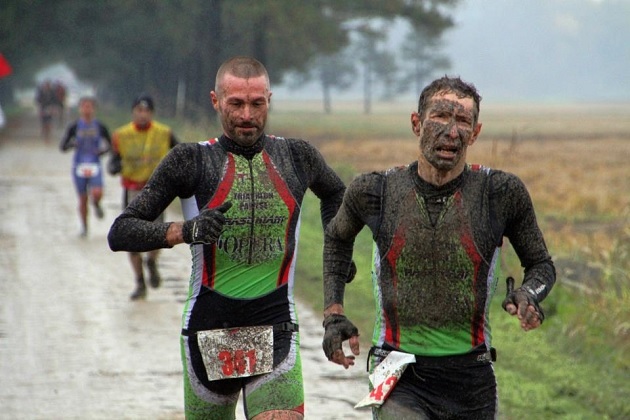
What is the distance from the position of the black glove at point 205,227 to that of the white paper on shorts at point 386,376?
831 mm

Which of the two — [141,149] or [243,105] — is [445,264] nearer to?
[243,105]

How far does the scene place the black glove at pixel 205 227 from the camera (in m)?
4.75

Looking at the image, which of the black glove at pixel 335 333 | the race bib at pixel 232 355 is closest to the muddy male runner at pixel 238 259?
the race bib at pixel 232 355

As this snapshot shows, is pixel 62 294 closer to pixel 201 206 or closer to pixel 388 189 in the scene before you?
pixel 201 206

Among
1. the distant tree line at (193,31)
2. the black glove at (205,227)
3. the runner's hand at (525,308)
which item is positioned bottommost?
the runner's hand at (525,308)

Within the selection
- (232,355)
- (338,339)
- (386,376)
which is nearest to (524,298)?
(386,376)

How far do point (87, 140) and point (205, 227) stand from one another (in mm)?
12041

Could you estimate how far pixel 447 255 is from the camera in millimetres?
4516

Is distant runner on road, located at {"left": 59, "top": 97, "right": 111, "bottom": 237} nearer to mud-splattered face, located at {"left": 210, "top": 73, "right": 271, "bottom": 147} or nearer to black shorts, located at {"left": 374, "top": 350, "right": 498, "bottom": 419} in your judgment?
mud-splattered face, located at {"left": 210, "top": 73, "right": 271, "bottom": 147}

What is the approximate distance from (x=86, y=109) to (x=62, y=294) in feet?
14.2

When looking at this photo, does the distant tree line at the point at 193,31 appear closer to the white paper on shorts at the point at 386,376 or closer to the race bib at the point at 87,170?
the race bib at the point at 87,170

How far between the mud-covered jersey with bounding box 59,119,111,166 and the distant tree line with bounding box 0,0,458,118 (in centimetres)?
2198

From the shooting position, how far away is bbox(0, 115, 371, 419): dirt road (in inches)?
315

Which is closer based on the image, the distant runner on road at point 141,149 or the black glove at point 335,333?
the black glove at point 335,333
